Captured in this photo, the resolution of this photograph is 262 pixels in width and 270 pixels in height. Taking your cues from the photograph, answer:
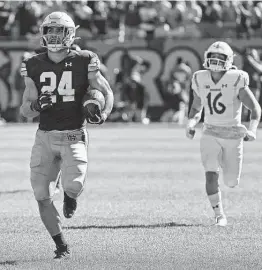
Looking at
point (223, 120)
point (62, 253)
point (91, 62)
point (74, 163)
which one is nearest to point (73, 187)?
point (74, 163)

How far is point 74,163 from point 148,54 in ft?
53.4

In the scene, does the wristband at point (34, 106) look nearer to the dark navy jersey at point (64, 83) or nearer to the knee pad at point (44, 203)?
the dark navy jersey at point (64, 83)

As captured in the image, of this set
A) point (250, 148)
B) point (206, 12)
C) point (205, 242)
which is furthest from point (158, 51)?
point (205, 242)

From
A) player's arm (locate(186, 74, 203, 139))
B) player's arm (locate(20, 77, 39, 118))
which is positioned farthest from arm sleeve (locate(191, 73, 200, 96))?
player's arm (locate(20, 77, 39, 118))

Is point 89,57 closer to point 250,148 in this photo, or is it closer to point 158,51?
point 250,148

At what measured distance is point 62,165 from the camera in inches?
258

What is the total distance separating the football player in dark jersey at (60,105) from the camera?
650cm

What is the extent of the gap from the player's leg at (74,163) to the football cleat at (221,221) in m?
2.07

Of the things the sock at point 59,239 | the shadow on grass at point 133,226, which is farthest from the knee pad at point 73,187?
the shadow on grass at point 133,226

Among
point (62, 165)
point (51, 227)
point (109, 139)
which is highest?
point (62, 165)

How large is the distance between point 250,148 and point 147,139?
2438 mm

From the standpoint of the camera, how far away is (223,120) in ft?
27.9

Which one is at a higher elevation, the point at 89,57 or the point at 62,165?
the point at 89,57

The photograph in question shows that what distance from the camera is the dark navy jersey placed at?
260 inches
